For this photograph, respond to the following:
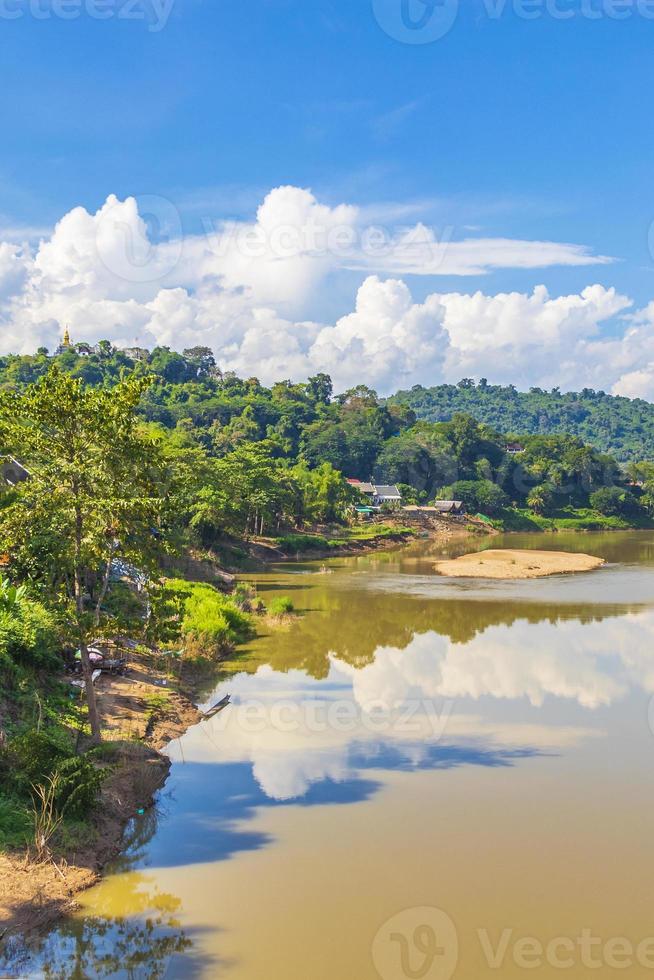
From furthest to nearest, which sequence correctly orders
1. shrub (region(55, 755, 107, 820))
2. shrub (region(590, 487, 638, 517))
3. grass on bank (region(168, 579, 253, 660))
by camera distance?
shrub (region(590, 487, 638, 517)) → grass on bank (region(168, 579, 253, 660)) → shrub (region(55, 755, 107, 820))

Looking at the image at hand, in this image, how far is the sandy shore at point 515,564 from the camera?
64062mm

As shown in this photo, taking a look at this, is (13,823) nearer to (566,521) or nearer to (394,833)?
(394,833)

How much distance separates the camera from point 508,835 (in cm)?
1644

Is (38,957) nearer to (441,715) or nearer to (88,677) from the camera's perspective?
(88,677)

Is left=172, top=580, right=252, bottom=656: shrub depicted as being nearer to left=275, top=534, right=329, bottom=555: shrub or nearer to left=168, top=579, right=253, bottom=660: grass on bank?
left=168, top=579, right=253, bottom=660: grass on bank

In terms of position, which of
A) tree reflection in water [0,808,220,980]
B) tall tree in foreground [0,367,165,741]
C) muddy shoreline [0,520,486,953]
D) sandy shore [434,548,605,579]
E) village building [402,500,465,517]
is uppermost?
village building [402,500,465,517]

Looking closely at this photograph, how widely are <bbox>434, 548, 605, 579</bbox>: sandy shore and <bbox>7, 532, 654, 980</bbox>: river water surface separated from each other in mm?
31234

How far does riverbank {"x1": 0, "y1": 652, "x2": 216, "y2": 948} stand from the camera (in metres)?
12.8

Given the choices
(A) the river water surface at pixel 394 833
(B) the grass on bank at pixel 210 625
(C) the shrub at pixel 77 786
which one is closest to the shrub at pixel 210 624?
(B) the grass on bank at pixel 210 625

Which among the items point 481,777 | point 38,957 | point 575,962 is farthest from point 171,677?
point 575,962

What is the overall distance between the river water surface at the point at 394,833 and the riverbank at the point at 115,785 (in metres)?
0.39

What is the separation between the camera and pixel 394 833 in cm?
1642

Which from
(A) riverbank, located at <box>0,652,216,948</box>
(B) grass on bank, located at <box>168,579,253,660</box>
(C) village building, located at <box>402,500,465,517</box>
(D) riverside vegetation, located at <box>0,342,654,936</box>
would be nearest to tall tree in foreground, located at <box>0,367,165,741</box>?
(D) riverside vegetation, located at <box>0,342,654,936</box>

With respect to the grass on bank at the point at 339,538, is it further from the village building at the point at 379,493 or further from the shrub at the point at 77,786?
the shrub at the point at 77,786
